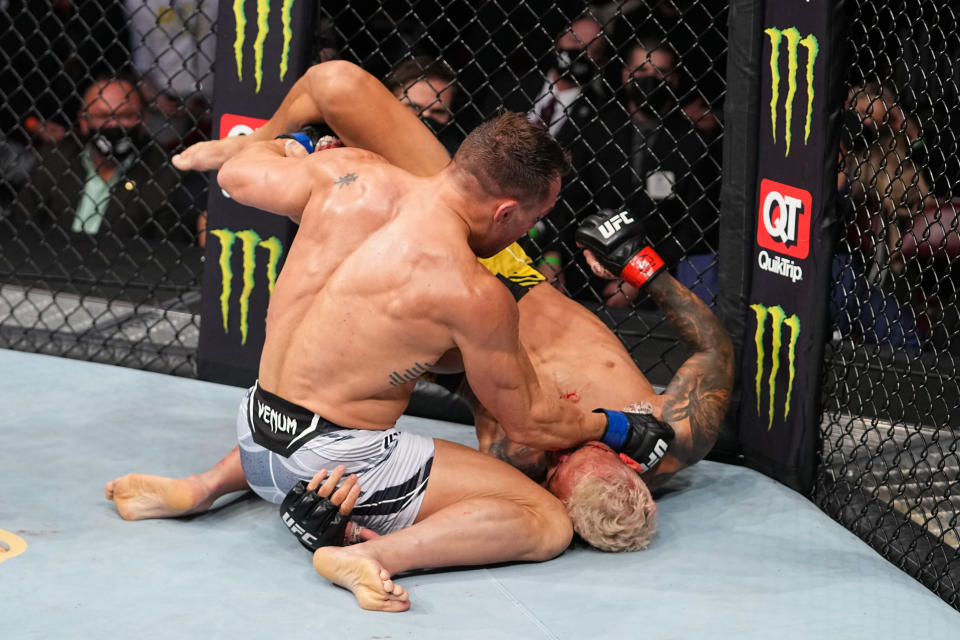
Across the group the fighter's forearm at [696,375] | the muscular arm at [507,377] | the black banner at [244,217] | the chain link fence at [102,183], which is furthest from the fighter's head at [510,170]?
the chain link fence at [102,183]

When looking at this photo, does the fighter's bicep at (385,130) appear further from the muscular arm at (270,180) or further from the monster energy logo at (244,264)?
the monster energy logo at (244,264)

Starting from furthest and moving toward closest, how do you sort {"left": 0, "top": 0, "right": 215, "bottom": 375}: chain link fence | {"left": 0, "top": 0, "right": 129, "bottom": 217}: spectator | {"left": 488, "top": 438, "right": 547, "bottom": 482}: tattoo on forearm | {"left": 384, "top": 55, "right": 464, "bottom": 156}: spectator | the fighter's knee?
{"left": 0, "top": 0, "right": 129, "bottom": 217}: spectator, {"left": 0, "top": 0, "right": 215, "bottom": 375}: chain link fence, {"left": 384, "top": 55, "right": 464, "bottom": 156}: spectator, {"left": 488, "top": 438, "right": 547, "bottom": 482}: tattoo on forearm, the fighter's knee

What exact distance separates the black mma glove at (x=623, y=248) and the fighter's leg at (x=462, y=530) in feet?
1.72

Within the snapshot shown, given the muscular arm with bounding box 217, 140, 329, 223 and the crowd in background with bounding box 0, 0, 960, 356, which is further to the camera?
the crowd in background with bounding box 0, 0, 960, 356

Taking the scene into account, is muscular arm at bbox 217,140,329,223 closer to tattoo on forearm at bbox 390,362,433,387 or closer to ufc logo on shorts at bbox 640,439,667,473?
tattoo on forearm at bbox 390,362,433,387

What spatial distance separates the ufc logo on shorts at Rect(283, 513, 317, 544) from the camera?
1.90 m

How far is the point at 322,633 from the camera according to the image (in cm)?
167

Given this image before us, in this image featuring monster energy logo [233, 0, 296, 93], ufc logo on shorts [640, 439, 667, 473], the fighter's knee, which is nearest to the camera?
the fighter's knee

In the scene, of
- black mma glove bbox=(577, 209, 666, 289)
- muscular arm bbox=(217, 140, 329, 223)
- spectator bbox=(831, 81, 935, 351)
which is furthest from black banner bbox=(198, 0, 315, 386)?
spectator bbox=(831, 81, 935, 351)

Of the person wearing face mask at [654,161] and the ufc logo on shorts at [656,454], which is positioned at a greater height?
the person wearing face mask at [654,161]

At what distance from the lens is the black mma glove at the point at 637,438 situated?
206cm

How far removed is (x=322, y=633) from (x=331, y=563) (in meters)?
0.15

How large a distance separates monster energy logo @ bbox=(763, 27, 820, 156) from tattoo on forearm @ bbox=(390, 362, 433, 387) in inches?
37.2

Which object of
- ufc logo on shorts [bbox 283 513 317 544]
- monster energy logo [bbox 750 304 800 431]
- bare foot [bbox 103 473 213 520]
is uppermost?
monster energy logo [bbox 750 304 800 431]
